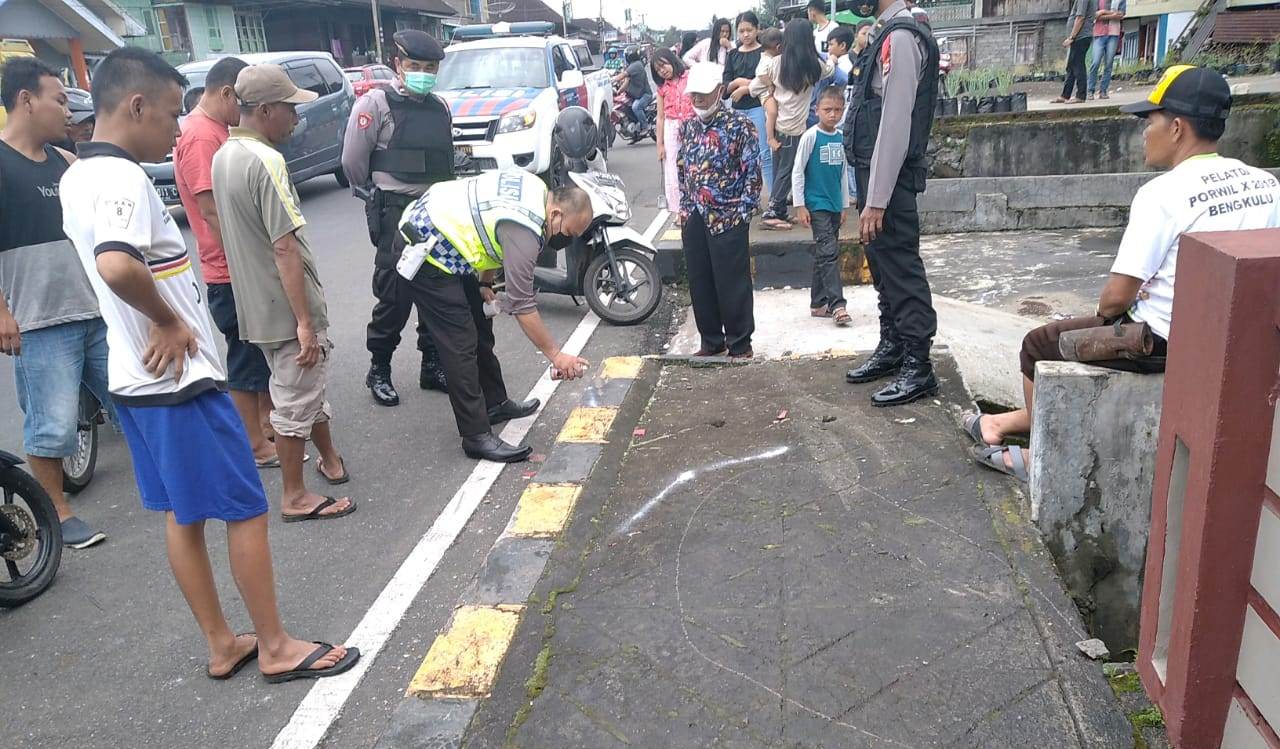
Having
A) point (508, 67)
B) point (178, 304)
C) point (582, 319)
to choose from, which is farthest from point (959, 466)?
point (508, 67)

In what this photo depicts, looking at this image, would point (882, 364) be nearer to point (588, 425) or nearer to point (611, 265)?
point (588, 425)

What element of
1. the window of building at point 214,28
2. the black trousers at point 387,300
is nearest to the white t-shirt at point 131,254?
the black trousers at point 387,300

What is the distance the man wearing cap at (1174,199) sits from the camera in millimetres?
2977

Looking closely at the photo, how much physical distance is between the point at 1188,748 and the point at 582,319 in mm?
5301

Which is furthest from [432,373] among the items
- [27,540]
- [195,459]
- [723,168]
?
[195,459]

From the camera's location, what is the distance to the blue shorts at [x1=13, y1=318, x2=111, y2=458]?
4043 mm

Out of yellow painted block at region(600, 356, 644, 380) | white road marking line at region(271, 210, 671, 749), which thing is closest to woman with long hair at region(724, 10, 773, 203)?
yellow painted block at region(600, 356, 644, 380)

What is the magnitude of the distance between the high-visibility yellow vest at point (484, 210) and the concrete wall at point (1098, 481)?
7.21ft

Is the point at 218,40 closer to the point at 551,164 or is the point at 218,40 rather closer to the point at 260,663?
the point at 551,164

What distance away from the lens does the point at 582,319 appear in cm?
709

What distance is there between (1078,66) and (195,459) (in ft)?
48.2

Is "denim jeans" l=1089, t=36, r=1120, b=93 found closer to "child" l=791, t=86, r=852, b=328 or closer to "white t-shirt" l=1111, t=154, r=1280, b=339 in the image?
"child" l=791, t=86, r=852, b=328

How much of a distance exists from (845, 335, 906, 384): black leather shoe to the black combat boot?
2.45m

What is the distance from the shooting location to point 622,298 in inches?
266
